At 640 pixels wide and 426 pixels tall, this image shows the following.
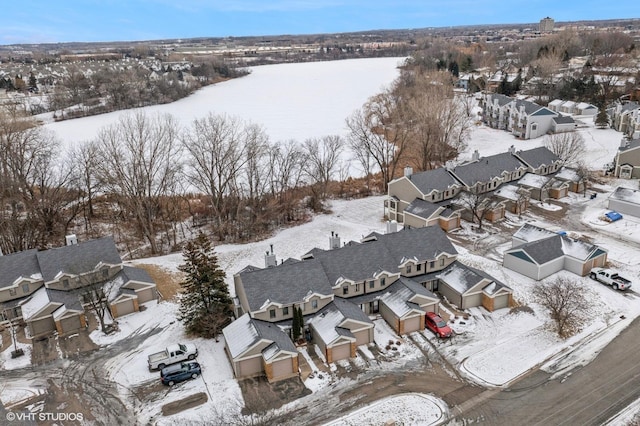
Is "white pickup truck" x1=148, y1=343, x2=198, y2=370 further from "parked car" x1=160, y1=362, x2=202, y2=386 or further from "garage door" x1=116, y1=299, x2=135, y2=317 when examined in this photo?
"garage door" x1=116, y1=299, x2=135, y2=317

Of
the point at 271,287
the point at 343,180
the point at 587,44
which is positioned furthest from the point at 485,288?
the point at 587,44

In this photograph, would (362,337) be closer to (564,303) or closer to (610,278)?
(564,303)

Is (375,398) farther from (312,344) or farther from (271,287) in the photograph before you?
(271,287)

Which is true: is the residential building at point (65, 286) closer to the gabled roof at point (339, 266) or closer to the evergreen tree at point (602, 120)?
the gabled roof at point (339, 266)

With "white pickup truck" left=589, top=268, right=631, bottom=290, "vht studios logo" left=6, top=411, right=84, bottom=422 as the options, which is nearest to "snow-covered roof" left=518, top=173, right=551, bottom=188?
"white pickup truck" left=589, top=268, right=631, bottom=290

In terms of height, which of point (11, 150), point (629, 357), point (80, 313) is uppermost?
point (11, 150)

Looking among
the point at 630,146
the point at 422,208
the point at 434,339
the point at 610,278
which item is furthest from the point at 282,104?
the point at 434,339
